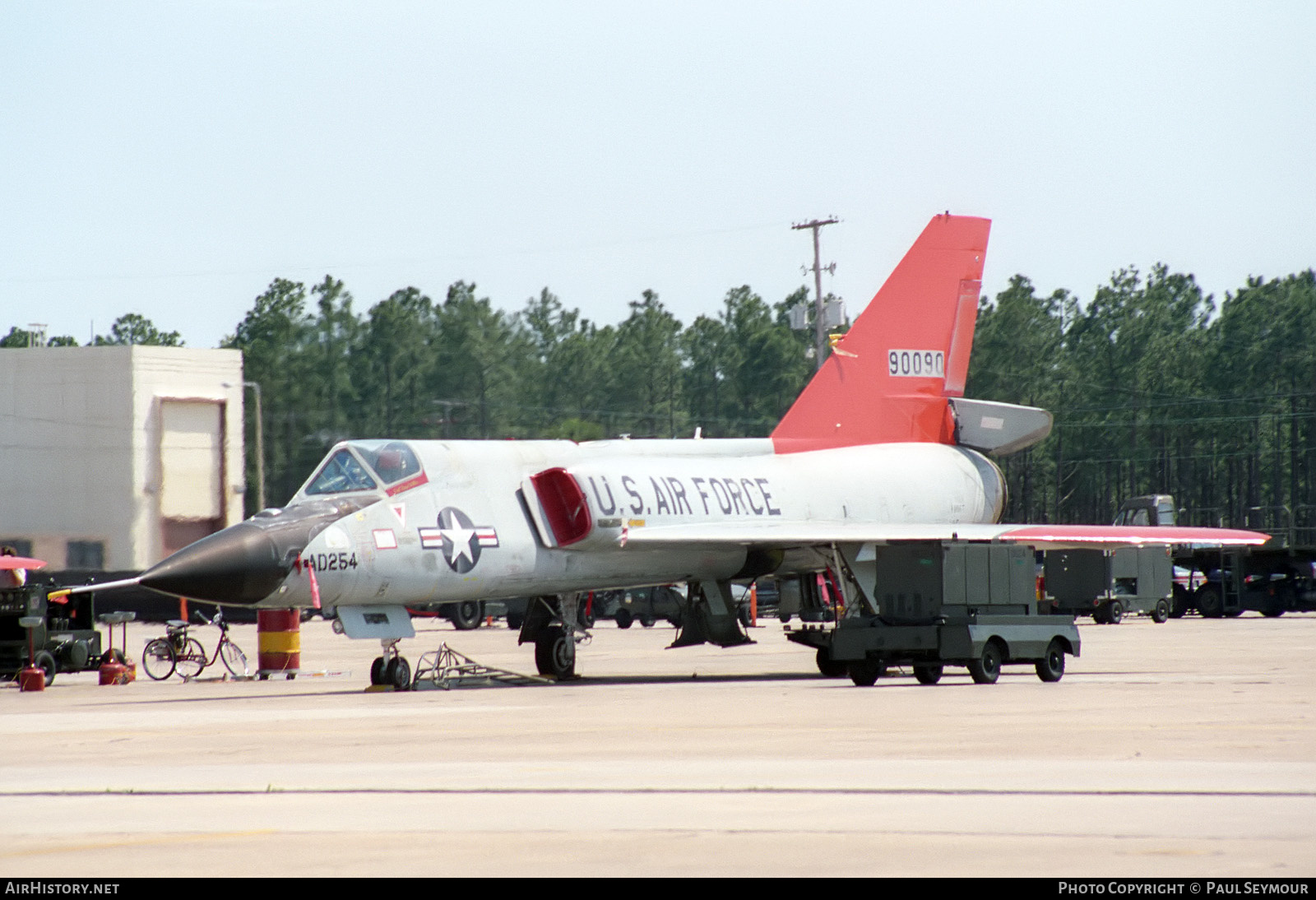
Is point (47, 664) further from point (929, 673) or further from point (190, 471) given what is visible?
point (190, 471)

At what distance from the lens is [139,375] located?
6012 centimetres

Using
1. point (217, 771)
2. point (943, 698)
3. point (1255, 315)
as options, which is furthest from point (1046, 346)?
point (217, 771)

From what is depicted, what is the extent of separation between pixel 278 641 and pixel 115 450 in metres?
37.5

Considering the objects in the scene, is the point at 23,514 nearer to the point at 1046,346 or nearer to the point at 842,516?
the point at 842,516

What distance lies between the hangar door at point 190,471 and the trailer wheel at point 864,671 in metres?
39.6

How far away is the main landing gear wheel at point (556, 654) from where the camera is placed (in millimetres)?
22469

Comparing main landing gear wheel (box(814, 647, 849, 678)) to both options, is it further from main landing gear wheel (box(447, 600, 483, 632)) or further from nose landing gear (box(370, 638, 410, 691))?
main landing gear wheel (box(447, 600, 483, 632))

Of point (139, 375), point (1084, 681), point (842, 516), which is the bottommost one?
point (1084, 681)

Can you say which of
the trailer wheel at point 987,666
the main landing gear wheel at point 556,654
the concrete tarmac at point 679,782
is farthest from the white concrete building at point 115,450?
the trailer wheel at point 987,666

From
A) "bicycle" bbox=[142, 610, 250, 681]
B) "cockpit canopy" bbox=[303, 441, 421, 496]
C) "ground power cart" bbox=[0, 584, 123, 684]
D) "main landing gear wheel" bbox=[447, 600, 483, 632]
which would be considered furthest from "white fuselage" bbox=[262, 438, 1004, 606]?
"main landing gear wheel" bbox=[447, 600, 483, 632]

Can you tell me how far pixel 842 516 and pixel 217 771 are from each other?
14.7 meters

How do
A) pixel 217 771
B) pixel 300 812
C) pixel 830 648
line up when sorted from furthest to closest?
pixel 830 648
pixel 217 771
pixel 300 812

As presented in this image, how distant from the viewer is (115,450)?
59250 mm

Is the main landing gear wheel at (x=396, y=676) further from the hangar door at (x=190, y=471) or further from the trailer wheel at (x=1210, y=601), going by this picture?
the hangar door at (x=190, y=471)
